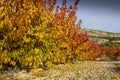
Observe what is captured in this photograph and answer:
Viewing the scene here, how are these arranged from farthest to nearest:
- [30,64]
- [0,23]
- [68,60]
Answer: [68,60]
[30,64]
[0,23]

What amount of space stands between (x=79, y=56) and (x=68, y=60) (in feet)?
7.88

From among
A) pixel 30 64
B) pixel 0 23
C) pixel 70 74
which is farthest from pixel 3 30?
pixel 70 74

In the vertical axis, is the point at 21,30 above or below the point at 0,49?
above

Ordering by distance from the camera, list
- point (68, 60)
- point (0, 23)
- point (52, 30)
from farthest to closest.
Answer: point (68, 60)
point (52, 30)
point (0, 23)

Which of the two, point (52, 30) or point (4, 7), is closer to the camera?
point (4, 7)

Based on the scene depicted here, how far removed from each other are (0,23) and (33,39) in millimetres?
3002

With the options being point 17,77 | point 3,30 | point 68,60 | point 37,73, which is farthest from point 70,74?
point 68,60

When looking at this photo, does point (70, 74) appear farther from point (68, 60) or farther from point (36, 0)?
point (68, 60)

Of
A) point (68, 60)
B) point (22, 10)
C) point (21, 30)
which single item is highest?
point (22, 10)

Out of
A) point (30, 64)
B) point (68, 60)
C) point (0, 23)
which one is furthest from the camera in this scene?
point (68, 60)

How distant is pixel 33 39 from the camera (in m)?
23.4

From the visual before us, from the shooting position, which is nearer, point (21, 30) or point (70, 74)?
point (21, 30)

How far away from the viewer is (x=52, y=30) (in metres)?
24.9

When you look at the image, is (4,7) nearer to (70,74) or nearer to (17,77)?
(17,77)
